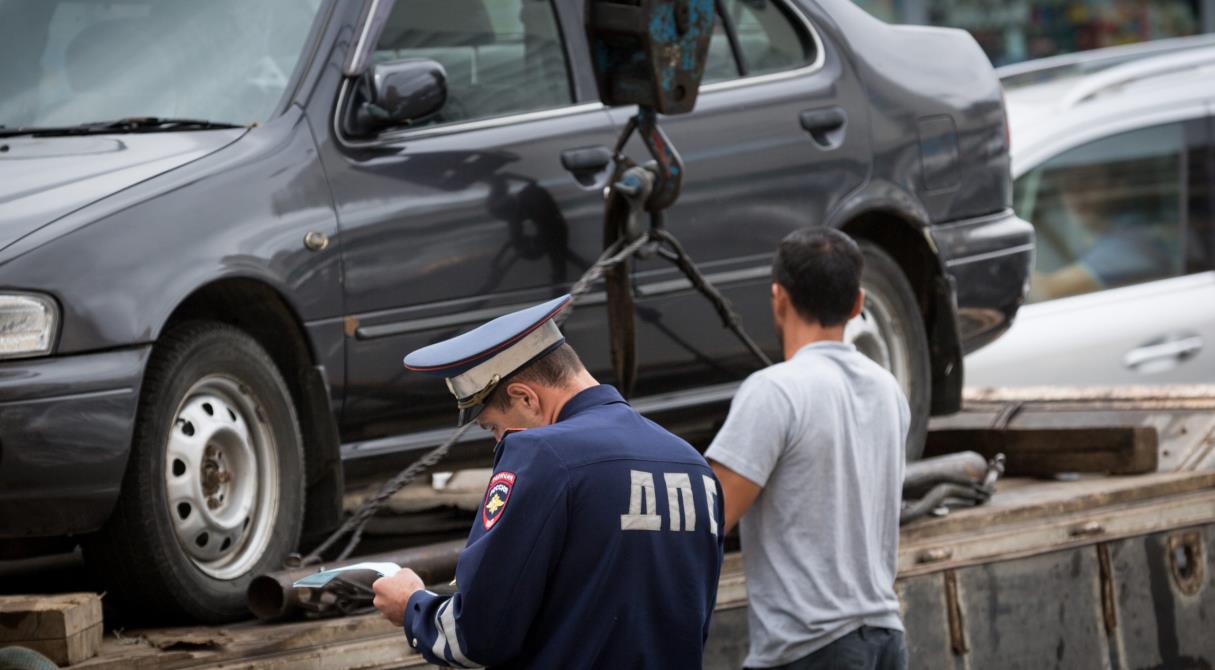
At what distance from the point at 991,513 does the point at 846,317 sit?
1163 mm

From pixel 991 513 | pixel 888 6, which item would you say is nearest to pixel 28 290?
pixel 991 513

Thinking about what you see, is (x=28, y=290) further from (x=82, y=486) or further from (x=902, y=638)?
(x=902, y=638)

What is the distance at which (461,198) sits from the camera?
502 cm

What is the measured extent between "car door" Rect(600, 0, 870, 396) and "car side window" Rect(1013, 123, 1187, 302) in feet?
9.16

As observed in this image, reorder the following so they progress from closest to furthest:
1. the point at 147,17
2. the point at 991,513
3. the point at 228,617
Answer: the point at 228,617, the point at 147,17, the point at 991,513

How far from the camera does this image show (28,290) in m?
4.02

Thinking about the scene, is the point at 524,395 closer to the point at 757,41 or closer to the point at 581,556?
the point at 581,556

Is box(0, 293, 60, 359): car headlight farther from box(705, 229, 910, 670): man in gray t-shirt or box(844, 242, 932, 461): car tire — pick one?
box(844, 242, 932, 461): car tire

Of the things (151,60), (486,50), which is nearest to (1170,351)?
(486,50)

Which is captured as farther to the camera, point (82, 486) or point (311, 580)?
point (82, 486)

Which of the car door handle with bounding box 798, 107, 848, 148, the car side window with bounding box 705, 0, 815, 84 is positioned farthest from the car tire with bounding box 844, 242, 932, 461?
the car side window with bounding box 705, 0, 815, 84

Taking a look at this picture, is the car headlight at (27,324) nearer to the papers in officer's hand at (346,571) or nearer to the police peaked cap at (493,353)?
the papers in officer's hand at (346,571)

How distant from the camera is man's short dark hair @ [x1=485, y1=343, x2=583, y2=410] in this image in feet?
10.4

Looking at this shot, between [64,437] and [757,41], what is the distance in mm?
2891
